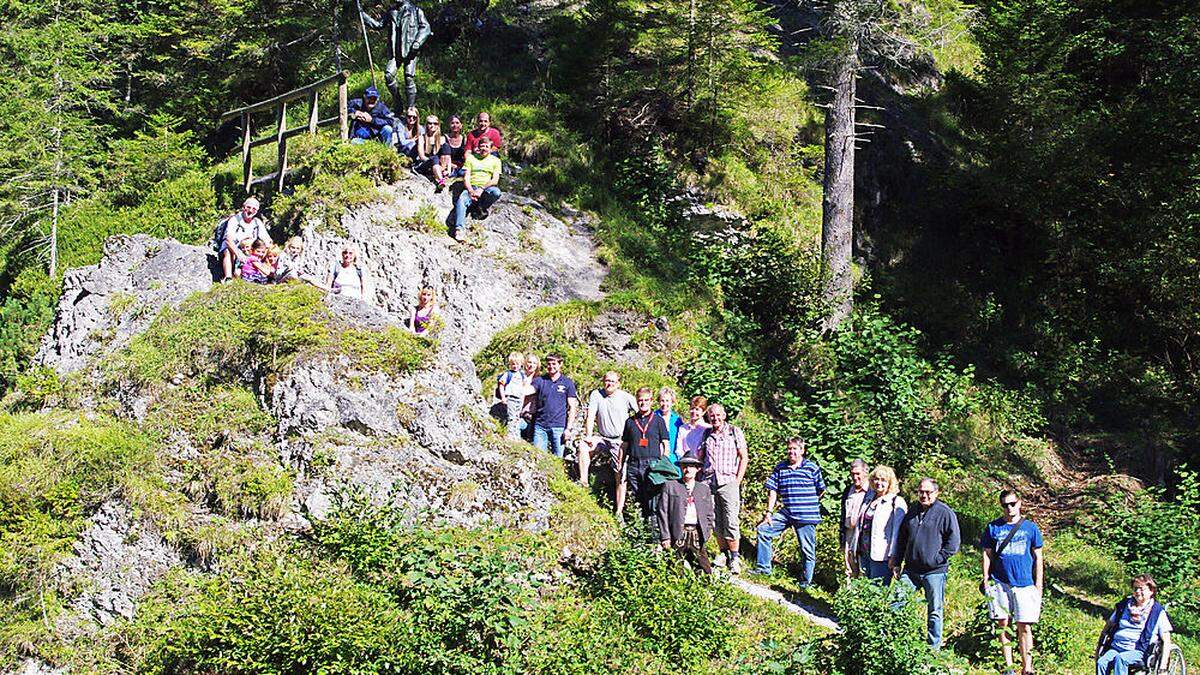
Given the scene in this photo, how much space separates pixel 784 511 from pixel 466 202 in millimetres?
5994

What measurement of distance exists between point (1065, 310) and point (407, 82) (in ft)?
38.7

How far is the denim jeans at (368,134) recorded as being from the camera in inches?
556

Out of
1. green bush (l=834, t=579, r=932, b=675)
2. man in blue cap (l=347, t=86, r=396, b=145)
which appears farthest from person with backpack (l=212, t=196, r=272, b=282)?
green bush (l=834, t=579, r=932, b=675)

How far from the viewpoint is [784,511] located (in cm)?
984

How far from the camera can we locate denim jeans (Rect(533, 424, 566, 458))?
32.8 ft

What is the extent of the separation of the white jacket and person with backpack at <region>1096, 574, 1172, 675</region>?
1794mm

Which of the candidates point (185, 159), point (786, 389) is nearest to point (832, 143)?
point (786, 389)

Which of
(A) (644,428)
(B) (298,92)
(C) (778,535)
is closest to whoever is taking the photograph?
(A) (644,428)

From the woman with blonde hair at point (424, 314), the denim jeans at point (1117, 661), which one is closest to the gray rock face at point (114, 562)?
the woman with blonde hair at point (424, 314)

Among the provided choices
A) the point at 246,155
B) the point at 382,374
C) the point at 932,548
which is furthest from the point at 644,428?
the point at 246,155

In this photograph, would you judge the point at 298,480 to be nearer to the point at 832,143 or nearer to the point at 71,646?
the point at 71,646

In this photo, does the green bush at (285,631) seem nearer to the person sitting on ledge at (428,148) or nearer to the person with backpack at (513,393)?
the person with backpack at (513,393)

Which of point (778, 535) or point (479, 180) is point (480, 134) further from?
point (778, 535)

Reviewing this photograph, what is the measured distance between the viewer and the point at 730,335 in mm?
13695
